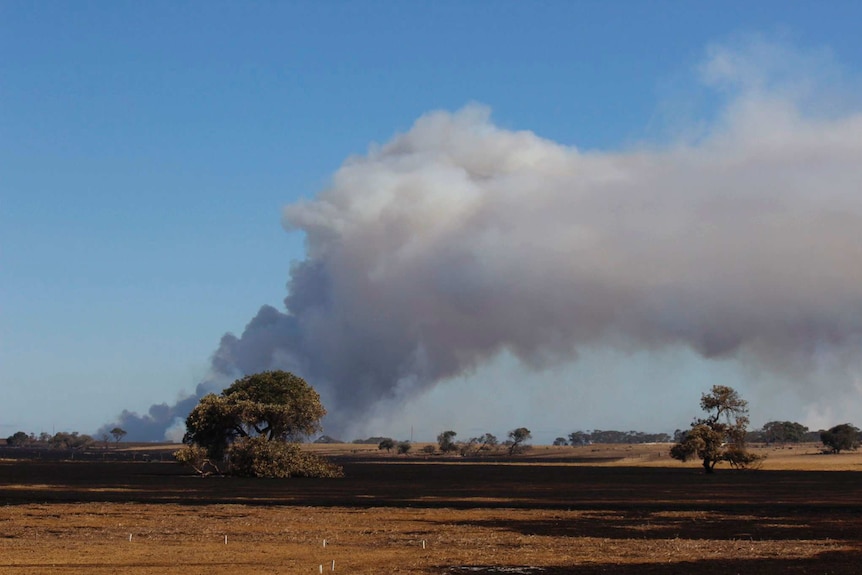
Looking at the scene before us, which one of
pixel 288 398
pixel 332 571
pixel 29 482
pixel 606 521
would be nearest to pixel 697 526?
pixel 606 521

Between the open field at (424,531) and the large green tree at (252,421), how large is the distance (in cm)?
2836

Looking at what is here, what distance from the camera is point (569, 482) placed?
9244 centimetres

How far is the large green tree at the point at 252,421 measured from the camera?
102000 millimetres

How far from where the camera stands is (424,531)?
1663 inches

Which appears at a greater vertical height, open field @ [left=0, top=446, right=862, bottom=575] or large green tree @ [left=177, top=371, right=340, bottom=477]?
large green tree @ [left=177, top=371, right=340, bottom=477]

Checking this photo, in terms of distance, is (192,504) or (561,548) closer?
(561,548)

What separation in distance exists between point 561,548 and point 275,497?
31323 millimetres

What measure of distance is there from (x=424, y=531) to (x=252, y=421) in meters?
71.5

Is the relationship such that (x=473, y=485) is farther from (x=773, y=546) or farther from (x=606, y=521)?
(x=773, y=546)

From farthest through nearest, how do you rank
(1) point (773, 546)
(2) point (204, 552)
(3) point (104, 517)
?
(3) point (104, 517), (1) point (773, 546), (2) point (204, 552)

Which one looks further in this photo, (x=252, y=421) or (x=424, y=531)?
(x=252, y=421)

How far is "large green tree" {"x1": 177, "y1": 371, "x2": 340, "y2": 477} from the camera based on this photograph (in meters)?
102

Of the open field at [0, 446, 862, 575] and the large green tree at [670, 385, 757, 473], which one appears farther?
the large green tree at [670, 385, 757, 473]

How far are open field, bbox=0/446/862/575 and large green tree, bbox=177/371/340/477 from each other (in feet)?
93.0
